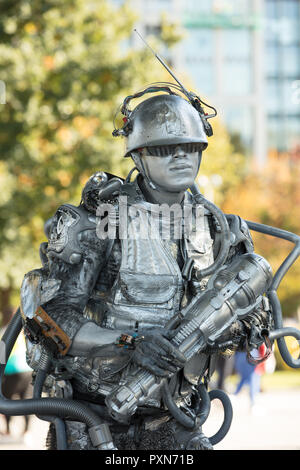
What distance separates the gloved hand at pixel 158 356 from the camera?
3.60 m

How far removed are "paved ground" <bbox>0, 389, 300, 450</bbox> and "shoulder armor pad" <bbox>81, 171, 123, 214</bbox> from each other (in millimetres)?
5637

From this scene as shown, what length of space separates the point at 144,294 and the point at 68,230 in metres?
0.50

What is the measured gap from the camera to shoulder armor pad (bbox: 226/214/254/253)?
4.24m

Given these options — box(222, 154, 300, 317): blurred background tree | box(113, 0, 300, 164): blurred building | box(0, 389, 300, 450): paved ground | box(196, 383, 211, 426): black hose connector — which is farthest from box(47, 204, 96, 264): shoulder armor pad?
box(113, 0, 300, 164): blurred building

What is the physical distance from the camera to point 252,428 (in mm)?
12750

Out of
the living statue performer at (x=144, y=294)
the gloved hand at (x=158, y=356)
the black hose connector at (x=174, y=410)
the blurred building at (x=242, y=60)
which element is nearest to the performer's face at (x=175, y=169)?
the living statue performer at (x=144, y=294)

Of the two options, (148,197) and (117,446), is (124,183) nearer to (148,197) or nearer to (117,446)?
(148,197)

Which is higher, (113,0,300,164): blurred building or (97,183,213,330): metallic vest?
(113,0,300,164): blurred building

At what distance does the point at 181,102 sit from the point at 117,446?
1766 mm

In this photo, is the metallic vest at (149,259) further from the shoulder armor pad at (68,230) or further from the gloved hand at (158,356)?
the gloved hand at (158,356)

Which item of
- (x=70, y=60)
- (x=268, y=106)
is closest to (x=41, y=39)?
(x=70, y=60)

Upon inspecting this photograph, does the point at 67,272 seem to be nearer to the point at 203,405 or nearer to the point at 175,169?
the point at 175,169

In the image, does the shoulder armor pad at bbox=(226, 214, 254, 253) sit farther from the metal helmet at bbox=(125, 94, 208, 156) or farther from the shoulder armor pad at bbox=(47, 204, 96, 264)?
the shoulder armor pad at bbox=(47, 204, 96, 264)

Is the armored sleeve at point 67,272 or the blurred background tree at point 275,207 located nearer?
the armored sleeve at point 67,272
